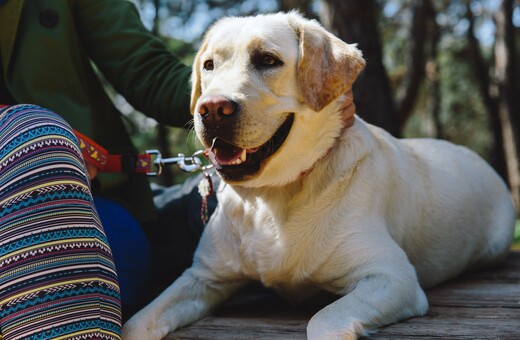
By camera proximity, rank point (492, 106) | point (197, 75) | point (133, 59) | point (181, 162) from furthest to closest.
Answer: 1. point (492, 106)
2. point (133, 59)
3. point (181, 162)
4. point (197, 75)

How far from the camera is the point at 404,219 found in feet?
9.17

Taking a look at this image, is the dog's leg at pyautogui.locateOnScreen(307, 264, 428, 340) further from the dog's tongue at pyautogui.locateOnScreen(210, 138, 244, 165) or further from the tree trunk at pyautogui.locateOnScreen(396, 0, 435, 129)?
the tree trunk at pyautogui.locateOnScreen(396, 0, 435, 129)

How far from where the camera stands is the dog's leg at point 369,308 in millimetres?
2033

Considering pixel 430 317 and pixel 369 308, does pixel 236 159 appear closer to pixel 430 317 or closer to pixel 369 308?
pixel 369 308

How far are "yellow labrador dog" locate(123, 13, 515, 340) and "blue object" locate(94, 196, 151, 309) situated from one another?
0.97ft

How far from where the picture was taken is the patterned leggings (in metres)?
1.81

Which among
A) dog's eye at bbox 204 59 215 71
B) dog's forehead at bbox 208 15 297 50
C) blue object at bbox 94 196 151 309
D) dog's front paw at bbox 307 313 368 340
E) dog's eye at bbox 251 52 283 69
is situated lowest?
blue object at bbox 94 196 151 309

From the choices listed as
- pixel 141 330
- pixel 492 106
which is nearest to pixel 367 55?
pixel 141 330

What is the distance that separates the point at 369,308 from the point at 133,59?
66.9 inches

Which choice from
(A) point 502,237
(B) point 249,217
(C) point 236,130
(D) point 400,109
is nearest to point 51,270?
(C) point 236,130

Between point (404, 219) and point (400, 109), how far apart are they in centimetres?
624

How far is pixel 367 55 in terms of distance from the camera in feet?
17.7

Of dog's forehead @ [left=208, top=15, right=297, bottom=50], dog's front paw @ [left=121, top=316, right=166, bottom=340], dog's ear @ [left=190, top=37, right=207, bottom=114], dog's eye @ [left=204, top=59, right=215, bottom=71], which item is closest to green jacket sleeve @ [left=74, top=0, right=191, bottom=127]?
dog's ear @ [left=190, top=37, right=207, bottom=114]

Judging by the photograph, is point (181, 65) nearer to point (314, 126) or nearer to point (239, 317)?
point (314, 126)
